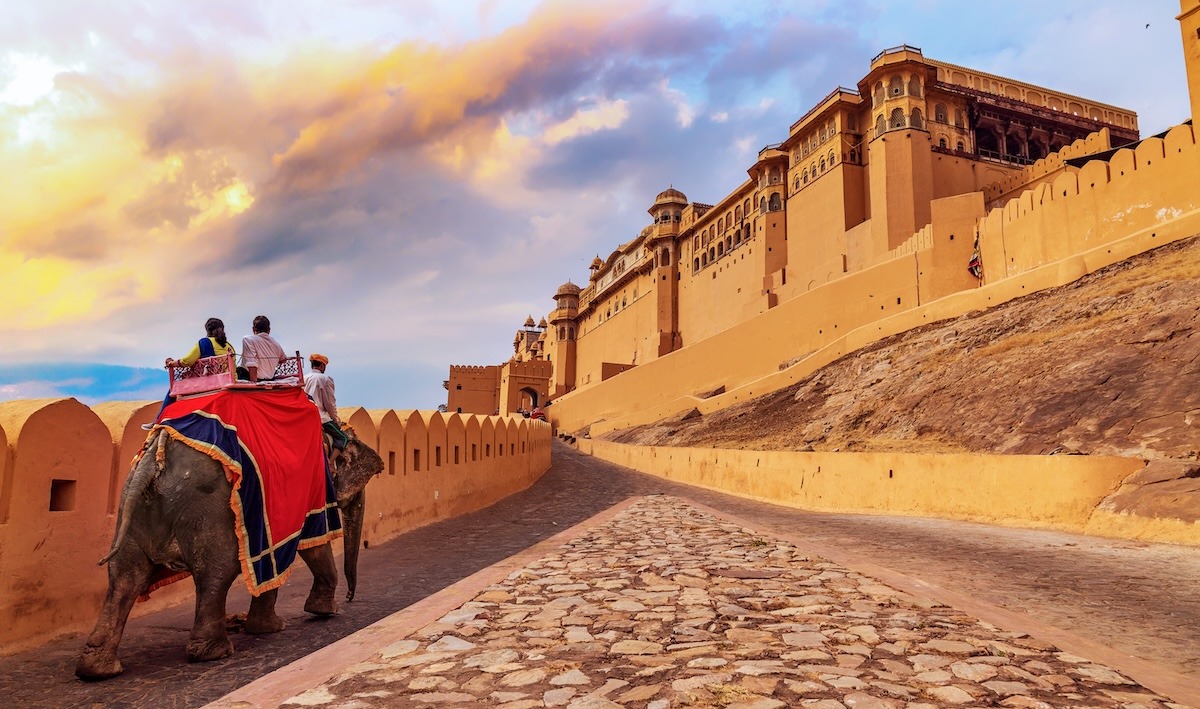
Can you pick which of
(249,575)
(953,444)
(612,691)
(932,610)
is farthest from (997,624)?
(953,444)

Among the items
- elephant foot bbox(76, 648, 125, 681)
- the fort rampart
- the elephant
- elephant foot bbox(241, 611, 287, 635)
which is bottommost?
elephant foot bbox(241, 611, 287, 635)

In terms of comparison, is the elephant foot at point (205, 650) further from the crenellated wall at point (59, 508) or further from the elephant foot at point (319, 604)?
the elephant foot at point (319, 604)

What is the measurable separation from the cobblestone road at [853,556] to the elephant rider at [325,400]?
128 centimetres

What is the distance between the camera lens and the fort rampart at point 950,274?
18.3m

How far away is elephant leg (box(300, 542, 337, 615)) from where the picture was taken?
5.18 meters

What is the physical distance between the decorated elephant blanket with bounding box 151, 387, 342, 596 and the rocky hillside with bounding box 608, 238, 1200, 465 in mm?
9252

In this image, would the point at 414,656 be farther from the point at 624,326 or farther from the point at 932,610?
the point at 624,326

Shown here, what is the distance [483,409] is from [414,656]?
5356 centimetres

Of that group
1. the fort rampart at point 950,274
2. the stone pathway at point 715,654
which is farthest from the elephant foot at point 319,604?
the fort rampart at point 950,274

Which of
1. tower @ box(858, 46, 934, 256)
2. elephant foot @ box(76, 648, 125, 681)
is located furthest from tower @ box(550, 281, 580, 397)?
elephant foot @ box(76, 648, 125, 681)

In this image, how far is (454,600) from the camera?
456 cm

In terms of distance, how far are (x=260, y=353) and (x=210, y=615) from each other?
1.87m

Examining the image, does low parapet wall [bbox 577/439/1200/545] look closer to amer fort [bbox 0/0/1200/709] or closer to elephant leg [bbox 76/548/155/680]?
amer fort [bbox 0/0/1200/709]

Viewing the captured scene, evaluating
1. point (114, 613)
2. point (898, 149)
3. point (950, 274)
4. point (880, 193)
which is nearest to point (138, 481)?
point (114, 613)
